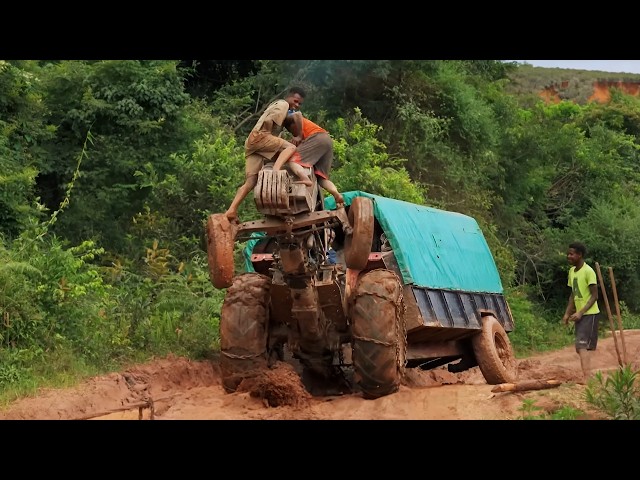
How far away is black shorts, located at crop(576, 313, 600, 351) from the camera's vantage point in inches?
491

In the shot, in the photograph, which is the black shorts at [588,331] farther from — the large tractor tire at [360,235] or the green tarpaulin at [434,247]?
the large tractor tire at [360,235]

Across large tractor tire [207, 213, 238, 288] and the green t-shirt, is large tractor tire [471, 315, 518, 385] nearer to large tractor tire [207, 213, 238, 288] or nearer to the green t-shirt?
the green t-shirt

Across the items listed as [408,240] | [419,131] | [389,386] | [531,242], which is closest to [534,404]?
[389,386]

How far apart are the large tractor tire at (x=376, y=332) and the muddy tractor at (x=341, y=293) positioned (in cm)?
1

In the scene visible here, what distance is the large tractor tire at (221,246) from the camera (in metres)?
10.8

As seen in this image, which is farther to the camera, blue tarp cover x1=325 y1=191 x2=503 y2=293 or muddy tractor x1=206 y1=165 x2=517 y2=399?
blue tarp cover x1=325 y1=191 x2=503 y2=293

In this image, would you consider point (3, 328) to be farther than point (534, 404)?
Yes

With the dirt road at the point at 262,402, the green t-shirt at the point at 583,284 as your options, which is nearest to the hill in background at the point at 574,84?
the green t-shirt at the point at 583,284

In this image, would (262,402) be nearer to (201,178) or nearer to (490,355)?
(490,355)

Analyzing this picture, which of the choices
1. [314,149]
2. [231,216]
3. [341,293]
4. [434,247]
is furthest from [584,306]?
[231,216]

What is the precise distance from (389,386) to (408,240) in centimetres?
230

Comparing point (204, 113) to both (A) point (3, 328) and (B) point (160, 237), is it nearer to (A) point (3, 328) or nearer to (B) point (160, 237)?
Answer: (B) point (160, 237)

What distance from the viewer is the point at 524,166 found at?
98.2 feet

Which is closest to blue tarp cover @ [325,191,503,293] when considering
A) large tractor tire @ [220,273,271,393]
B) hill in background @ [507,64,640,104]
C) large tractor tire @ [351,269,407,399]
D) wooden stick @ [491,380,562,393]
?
large tractor tire @ [351,269,407,399]
